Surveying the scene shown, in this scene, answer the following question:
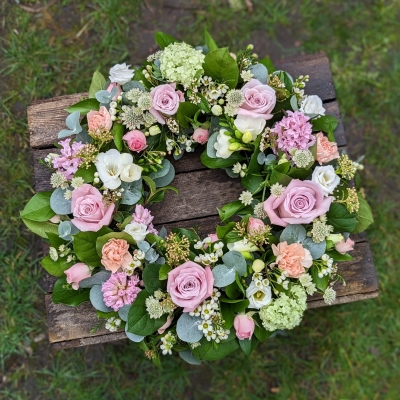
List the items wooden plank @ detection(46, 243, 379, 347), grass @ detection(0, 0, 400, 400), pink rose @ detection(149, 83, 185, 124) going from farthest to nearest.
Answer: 1. grass @ detection(0, 0, 400, 400)
2. wooden plank @ detection(46, 243, 379, 347)
3. pink rose @ detection(149, 83, 185, 124)

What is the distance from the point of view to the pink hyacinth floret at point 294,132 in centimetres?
138

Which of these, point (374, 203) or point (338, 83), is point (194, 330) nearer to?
point (374, 203)

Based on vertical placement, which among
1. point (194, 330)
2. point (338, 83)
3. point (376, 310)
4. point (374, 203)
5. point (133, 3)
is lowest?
point (376, 310)

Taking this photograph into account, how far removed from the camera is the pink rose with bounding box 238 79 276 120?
138 centimetres

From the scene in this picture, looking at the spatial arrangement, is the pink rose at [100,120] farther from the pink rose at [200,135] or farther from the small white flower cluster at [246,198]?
the small white flower cluster at [246,198]

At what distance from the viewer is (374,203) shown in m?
2.29

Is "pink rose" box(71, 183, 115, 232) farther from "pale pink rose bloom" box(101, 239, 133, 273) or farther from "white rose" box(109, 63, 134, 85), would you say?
"white rose" box(109, 63, 134, 85)

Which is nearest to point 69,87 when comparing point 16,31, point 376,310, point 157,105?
point 16,31

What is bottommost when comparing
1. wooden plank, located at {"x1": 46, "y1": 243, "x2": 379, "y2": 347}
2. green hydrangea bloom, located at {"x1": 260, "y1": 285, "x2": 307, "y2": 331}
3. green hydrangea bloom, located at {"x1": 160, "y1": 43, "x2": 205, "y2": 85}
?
wooden plank, located at {"x1": 46, "y1": 243, "x2": 379, "y2": 347}

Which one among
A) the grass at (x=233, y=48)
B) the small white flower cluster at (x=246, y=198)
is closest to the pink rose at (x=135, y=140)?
the small white flower cluster at (x=246, y=198)

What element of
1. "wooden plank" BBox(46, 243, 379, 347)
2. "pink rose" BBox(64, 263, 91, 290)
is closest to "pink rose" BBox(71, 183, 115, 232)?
"pink rose" BBox(64, 263, 91, 290)

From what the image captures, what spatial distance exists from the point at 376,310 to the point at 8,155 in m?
2.00

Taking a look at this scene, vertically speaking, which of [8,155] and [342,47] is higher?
[342,47]

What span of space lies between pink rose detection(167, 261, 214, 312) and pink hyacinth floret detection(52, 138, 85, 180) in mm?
466
